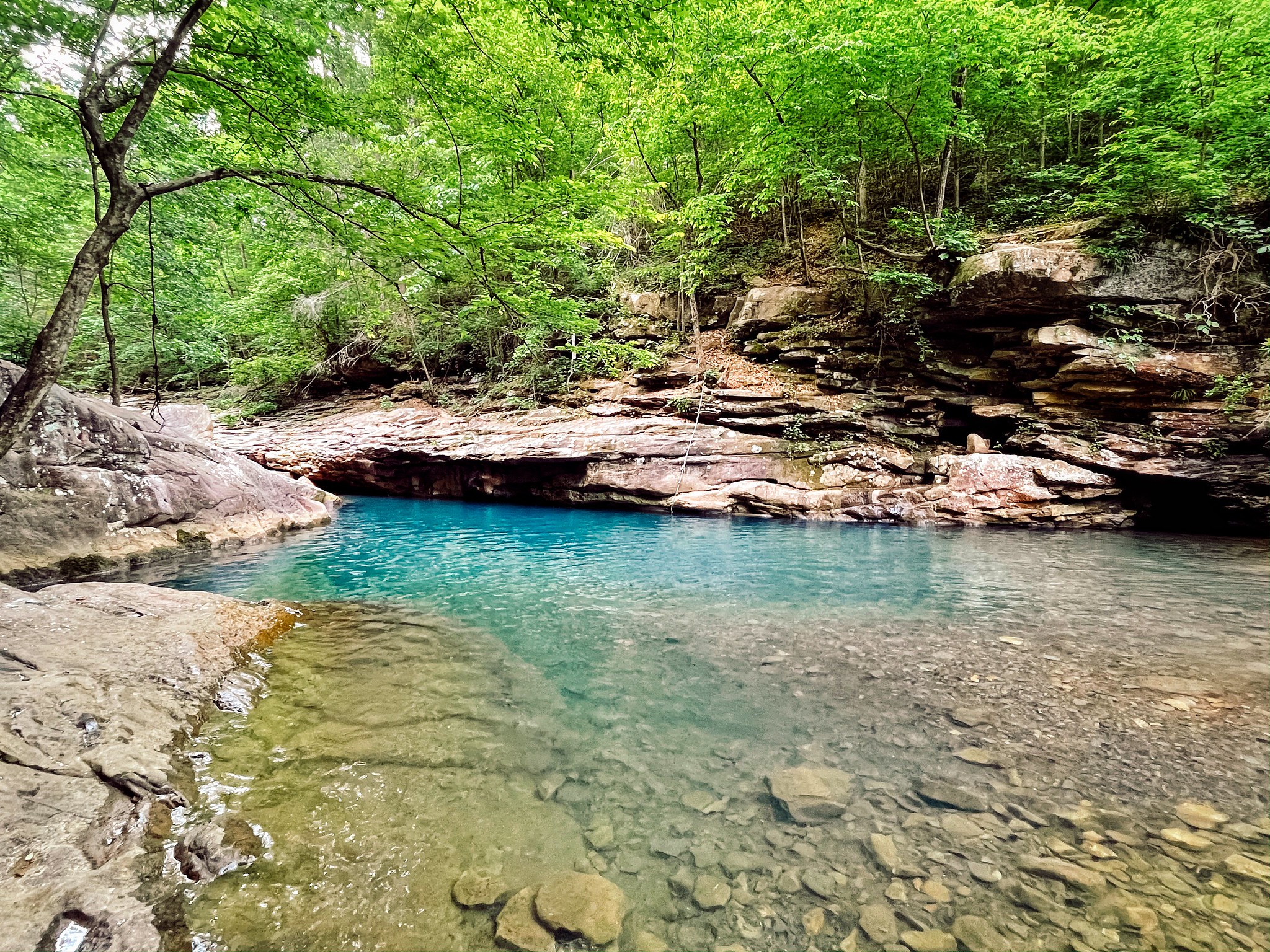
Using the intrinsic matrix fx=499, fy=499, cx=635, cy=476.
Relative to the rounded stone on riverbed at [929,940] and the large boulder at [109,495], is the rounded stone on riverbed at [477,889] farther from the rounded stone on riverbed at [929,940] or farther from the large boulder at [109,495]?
the large boulder at [109,495]

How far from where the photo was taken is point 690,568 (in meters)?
7.95

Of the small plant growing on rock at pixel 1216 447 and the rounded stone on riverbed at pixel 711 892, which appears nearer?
the rounded stone on riverbed at pixel 711 892

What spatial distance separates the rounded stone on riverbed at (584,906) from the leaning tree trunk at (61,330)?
14.2 feet

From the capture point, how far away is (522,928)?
6.40ft

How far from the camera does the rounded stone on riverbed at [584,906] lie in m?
1.95

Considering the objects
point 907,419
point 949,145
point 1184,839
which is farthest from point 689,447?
point 1184,839

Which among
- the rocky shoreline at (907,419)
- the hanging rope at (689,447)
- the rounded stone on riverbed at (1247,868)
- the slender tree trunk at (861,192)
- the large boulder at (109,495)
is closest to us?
→ the rounded stone on riverbed at (1247,868)

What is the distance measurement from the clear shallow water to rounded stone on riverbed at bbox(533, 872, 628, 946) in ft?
0.24

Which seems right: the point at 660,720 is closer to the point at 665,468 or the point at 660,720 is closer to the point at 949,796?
the point at 949,796

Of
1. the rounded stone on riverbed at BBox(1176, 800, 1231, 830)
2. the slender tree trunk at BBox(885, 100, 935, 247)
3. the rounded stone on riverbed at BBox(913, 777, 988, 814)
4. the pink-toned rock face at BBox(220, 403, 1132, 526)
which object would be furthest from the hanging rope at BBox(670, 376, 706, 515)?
the rounded stone on riverbed at BBox(1176, 800, 1231, 830)

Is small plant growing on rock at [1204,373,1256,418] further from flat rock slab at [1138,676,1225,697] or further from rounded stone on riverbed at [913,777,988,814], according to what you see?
rounded stone on riverbed at [913,777,988,814]

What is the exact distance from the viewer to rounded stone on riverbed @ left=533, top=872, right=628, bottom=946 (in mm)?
1950

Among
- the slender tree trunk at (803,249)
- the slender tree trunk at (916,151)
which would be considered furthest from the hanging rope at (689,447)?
the slender tree trunk at (916,151)

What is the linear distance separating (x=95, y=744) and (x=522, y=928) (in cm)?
255
